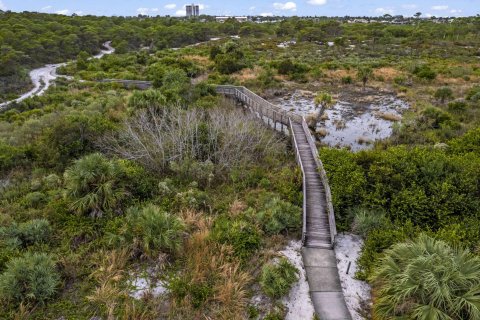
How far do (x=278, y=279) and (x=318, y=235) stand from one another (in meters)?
3.22

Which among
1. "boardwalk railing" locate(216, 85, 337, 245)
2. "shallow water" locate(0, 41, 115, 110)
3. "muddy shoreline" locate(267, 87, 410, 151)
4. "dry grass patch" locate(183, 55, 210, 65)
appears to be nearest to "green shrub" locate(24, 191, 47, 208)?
"boardwalk railing" locate(216, 85, 337, 245)

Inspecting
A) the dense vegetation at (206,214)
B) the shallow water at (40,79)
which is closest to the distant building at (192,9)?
the shallow water at (40,79)

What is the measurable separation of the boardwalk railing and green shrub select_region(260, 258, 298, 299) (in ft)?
6.89

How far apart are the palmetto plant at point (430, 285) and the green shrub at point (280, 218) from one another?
4370 millimetres

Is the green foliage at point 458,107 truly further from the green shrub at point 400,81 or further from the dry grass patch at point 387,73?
the dry grass patch at point 387,73

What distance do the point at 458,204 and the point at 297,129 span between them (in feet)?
34.2

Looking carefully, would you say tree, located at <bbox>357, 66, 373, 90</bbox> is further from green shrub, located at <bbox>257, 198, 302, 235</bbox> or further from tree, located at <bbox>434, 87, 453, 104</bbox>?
green shrub, located at <bbox>257, 198, 302, 235</bbox>

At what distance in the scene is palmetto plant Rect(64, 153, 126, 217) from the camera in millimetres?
13648

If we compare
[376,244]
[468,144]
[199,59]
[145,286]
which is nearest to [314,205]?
[376,244]

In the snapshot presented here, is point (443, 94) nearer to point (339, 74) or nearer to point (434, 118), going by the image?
point (434, 118)

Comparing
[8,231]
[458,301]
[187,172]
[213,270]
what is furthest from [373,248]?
[8,231]

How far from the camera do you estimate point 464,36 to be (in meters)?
74.1

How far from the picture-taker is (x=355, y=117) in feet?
95.1

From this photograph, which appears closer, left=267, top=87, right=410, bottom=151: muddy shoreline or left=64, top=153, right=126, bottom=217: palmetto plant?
left=64, top=153, right=126, bottom=217: palmetto plant
